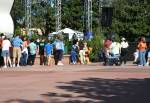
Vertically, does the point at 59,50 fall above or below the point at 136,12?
below

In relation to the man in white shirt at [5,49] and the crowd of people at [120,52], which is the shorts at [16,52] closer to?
the man in white shirt at [5,49]

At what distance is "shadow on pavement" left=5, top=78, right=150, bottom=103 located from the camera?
13.5 metres

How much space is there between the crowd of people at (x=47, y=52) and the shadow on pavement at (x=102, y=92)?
10.0 m

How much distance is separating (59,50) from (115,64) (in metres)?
3.32

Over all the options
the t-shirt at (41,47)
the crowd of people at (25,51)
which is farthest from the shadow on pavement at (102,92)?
the t-shirt at (41,47)

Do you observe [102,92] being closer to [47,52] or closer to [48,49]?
[48,49]

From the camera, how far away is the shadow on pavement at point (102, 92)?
44.3 feet

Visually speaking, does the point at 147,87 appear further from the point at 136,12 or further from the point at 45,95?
the point at 136,12

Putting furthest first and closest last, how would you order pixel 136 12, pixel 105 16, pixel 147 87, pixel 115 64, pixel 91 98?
pixel 136 12
pixel 105 16
pixel 115 64
pixel 147 87
pixel 91 98

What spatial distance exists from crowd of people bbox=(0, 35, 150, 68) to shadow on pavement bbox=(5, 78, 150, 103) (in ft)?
32.9

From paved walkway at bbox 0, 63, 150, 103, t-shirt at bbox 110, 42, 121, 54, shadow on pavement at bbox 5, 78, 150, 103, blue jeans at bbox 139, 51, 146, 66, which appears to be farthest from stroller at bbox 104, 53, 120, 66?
shadow on pavement at bbox 5, 78, 150, 103

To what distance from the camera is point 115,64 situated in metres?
30.2

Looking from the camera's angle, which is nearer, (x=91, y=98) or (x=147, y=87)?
(x=91, y=98)

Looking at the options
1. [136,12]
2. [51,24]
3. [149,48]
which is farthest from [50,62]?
[51,24]
